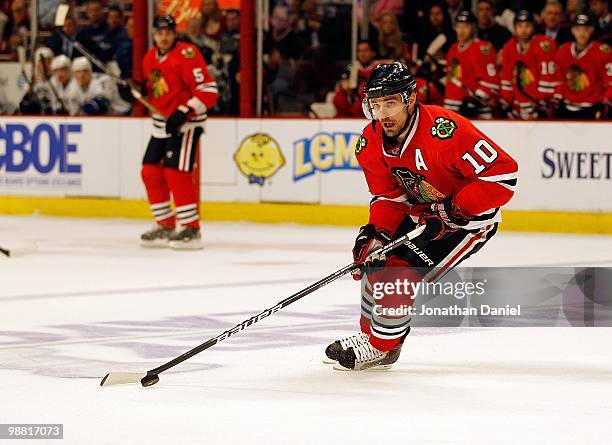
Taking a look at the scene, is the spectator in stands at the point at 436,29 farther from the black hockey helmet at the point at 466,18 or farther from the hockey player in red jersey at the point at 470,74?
the black hockey helmet at the point at 466,18

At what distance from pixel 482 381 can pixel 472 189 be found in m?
0.58

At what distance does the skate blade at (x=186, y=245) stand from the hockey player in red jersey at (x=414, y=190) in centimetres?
407

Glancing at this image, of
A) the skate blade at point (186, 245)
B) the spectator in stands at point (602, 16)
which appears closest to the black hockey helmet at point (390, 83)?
the skate blade at point (186, 245)

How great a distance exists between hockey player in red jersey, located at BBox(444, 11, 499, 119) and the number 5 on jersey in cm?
581

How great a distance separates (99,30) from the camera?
11641 mm

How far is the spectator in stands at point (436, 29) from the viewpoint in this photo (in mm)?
10609

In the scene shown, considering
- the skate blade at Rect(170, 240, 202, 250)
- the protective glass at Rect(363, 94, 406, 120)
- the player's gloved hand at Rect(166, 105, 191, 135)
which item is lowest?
the skate blade at Rect(170, 240, 202, 250)

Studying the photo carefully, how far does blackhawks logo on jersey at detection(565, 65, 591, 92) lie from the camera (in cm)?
994

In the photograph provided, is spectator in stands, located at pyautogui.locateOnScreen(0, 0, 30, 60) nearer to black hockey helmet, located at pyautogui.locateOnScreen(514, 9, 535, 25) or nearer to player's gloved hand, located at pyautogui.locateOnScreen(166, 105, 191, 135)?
player's gloved hand, located at pyautogui.locateOnScreen(166, 105, 191, 135)

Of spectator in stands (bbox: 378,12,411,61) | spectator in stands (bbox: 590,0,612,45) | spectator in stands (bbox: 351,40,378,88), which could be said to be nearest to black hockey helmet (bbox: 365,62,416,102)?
spectator in stands (bbox: 590,0,612,45)

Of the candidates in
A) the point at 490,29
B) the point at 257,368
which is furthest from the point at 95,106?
the point at 257,368

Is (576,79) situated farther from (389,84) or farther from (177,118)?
(389,84)

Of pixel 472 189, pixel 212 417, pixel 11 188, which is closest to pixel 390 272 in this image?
pixel 472 189

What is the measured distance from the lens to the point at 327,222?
10.2m
